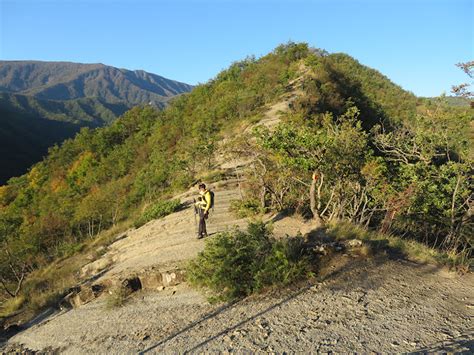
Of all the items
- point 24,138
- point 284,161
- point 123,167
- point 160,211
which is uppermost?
point 284,161

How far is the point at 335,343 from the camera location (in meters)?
4.57

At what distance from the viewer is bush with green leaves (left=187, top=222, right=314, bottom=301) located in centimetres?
624

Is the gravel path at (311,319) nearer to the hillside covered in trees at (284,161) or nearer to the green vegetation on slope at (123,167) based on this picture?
the hillside covered in trees at (284,161)

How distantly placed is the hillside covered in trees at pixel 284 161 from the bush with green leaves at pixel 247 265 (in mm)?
2484

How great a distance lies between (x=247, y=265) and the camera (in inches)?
255

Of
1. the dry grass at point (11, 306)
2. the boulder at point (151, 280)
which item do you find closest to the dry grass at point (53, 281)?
the dry grass at point (11, 306)

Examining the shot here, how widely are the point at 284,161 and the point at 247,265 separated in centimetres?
308

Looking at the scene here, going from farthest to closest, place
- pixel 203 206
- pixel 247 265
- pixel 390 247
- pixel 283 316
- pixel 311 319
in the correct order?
pixel 203 206 → pixel 390 247 → pixel 247 265 → pixel 283 316 → pixel 311 319

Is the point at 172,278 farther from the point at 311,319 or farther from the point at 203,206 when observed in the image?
the point at 311,319

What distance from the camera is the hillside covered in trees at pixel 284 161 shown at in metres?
9.59

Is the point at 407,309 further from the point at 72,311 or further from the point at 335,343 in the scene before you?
the point at 72,311

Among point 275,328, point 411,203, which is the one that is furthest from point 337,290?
point 411,203

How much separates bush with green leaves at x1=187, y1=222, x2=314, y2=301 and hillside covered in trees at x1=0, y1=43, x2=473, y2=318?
8.15ft

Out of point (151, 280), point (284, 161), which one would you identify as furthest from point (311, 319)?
point (284, 161)
